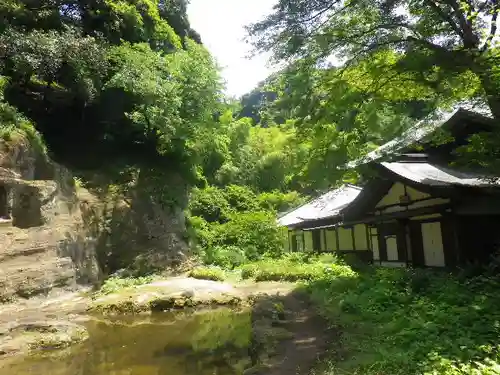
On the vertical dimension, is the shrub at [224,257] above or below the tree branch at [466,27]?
below

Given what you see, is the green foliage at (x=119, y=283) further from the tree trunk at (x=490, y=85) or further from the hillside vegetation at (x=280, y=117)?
the tree trunk at (x=490, y=85)

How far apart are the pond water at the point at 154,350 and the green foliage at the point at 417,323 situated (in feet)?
8.59

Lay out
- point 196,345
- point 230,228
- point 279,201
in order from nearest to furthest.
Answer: point 196,345 < point 230,228 < point 279,201

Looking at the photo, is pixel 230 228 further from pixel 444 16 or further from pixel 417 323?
pixel 417 323

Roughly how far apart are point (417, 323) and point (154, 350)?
20.2 feet

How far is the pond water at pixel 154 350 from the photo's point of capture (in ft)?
27.5

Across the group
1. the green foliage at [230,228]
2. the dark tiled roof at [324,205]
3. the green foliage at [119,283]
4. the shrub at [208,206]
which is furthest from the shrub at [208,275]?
the shrub at [208,206]

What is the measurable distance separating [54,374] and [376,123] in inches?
431

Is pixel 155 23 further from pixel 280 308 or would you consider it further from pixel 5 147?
pixel 280 308

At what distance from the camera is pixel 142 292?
628 inches

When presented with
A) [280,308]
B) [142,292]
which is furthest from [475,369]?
[142,292]

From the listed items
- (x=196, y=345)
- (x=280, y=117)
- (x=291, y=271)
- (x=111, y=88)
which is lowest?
(x=196, y=345)

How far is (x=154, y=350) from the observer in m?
9.74

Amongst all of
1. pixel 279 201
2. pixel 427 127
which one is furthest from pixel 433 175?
pixel 279 201
